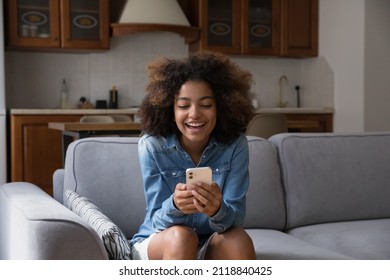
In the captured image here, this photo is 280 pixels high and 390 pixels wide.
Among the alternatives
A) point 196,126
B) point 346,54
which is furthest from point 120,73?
point 196,126

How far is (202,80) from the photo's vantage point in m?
1.53

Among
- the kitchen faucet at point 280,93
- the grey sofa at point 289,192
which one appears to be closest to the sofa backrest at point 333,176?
the grey sofa at point 289,192

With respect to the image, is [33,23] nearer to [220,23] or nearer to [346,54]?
[220,23]

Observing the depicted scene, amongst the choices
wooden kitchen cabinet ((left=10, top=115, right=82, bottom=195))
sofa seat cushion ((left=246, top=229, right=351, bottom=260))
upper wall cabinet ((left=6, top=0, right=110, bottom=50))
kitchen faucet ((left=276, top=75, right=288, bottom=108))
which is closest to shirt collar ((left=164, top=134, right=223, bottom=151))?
sofa seat cushion ((left=246, top=229, right=351, bottom=260))

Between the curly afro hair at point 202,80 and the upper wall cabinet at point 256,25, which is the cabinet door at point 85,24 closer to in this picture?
the upper wall cabinet at point 256,25

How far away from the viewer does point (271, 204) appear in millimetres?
1979

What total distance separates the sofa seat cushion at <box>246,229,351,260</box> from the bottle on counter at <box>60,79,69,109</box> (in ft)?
11.2

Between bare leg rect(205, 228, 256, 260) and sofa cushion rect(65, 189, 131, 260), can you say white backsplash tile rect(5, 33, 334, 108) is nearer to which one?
sofa cushion rect(65, 189, 131, 260)

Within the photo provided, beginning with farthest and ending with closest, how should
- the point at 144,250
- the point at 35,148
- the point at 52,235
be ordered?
the point at 35,148, the point at 144,250, the point at 52,235

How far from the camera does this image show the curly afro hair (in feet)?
5.03

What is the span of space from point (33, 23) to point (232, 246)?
12.3ft

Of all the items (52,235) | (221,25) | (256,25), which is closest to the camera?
(52,235)
